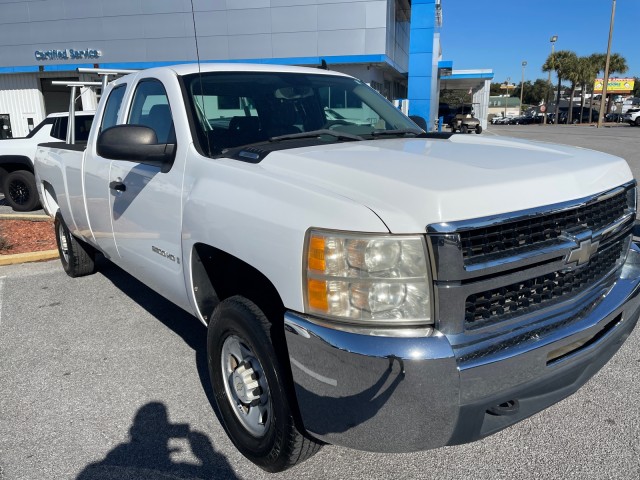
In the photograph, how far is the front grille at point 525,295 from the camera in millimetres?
2002

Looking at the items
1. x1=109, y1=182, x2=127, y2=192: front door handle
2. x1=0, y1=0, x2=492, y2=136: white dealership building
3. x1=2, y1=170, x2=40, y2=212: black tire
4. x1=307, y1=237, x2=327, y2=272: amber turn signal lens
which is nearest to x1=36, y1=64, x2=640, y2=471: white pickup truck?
x1=307, y1=237, x2=327, y2=272: amber turn signal lens

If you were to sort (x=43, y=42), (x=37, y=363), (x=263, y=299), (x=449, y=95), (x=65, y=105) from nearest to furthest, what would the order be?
(x=263, y=299) → (x=37, y=363) → (x=43, y=42) → (x=65, y=105) → (x=449, y=95)

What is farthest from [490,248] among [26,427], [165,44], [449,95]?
[449,95]

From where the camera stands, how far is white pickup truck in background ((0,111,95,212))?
9.82m

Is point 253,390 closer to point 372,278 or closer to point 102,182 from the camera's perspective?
point 372,278

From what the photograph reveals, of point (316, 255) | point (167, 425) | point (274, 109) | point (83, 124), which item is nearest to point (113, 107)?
point (274, 109)

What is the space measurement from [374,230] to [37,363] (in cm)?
306

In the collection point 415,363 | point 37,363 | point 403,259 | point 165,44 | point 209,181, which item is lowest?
point 37,363

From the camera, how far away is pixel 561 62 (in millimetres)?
68375

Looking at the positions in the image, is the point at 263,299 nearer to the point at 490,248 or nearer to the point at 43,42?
the point at 490,248

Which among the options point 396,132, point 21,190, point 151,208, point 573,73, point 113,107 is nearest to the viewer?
point 151,208

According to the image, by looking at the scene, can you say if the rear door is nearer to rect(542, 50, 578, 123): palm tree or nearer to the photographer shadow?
the photographer shadow

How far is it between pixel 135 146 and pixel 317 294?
1.50 meters

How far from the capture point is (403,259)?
190cm
